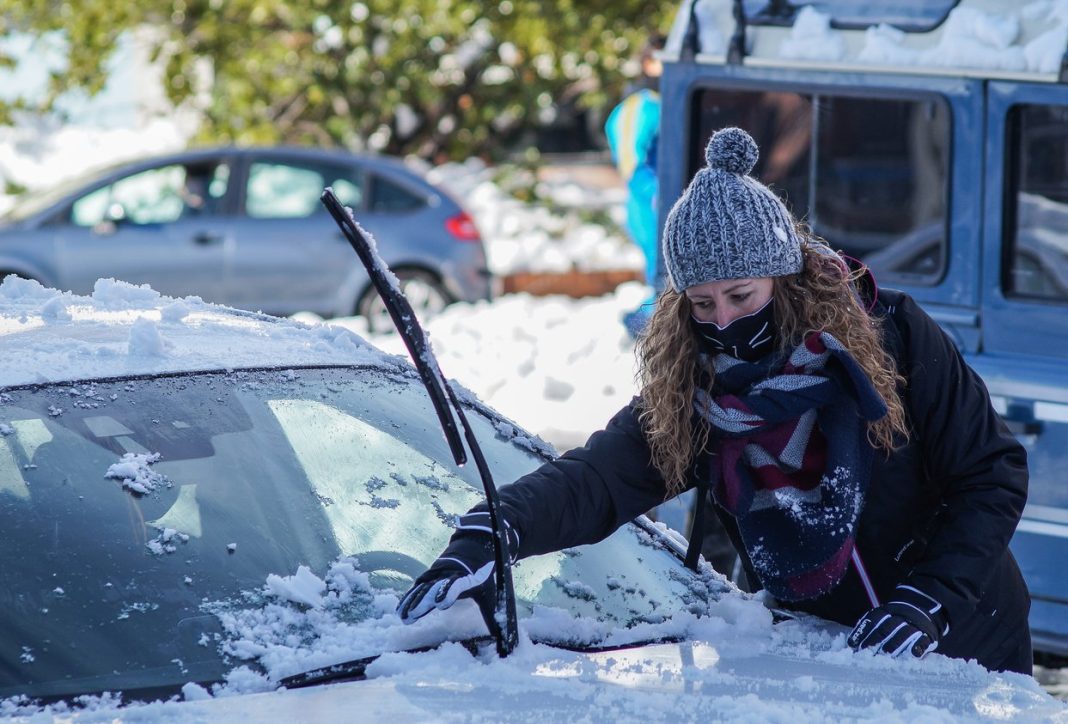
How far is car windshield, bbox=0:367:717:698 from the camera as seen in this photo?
2139 mm

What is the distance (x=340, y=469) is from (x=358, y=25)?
1195 centimetres

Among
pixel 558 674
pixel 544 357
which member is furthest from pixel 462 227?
pixel 558 674

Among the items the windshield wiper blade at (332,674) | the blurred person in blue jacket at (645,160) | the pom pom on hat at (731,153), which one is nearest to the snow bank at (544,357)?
the blurred person in blue jacket at (645,160)

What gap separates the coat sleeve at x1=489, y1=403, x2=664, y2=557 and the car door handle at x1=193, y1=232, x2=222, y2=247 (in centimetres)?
795

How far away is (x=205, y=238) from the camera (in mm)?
10258

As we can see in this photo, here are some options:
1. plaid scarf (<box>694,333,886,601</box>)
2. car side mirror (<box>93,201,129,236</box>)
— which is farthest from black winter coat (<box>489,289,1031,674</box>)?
car side mirror (<box>93,201,129,236</box>)

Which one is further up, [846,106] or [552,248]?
[846,106]

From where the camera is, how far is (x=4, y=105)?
14227 millimetres

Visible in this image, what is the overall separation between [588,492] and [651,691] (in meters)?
0.50

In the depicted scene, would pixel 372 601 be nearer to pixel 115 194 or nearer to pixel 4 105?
pixel 115 194

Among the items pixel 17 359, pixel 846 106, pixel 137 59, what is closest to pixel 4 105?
pixel 137 59

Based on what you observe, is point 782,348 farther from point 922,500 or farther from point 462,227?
point 462,227

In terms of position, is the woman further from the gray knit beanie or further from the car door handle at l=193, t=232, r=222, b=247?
the car door handle at l=193, t=232, r=222, b=247

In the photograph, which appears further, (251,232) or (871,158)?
(251,232)
